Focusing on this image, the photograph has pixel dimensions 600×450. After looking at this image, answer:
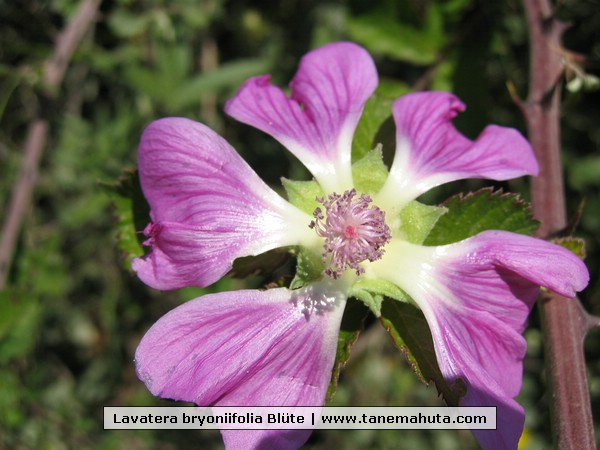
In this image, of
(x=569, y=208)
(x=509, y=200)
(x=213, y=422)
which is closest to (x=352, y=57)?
(x=509, y=200)

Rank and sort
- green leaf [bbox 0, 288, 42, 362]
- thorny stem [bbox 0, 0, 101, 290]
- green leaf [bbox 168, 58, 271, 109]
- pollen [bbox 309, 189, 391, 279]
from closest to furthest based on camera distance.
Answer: pollen [bbox 309, 189, 391, 279] → green leaf [bbox 0, 288, 42, 362] → thorny stem [bbox 0, 0, 101, 290] → green leaf [bbox 168, 58, 271, 109]

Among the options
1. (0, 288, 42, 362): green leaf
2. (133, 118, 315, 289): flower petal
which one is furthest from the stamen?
(0, 288, 42, 362): green leaf

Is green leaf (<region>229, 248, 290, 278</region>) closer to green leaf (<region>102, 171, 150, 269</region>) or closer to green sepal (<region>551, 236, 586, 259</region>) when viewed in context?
green leaf (<region>102, 171, 150, 269</region>)

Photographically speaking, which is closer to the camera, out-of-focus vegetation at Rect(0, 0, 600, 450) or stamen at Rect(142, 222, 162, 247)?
stamen at Rect(142, 222, 162, 247)

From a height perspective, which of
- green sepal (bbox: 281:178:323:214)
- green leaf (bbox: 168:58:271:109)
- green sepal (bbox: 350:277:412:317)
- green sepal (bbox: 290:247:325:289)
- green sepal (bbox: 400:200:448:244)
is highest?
green sepal (bbox: 281:178:323:214)

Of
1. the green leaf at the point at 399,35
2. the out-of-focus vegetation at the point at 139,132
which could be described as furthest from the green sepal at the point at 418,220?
the green leaf at the point at 399,35

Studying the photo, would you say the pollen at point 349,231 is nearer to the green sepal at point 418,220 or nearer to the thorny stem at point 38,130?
the green sepal at point 418,220
